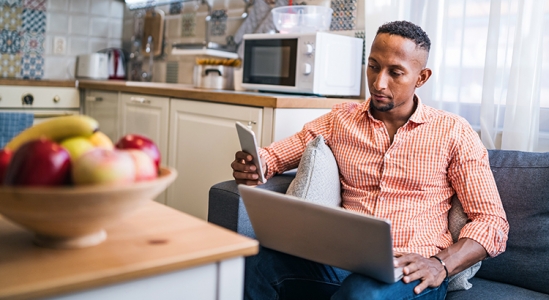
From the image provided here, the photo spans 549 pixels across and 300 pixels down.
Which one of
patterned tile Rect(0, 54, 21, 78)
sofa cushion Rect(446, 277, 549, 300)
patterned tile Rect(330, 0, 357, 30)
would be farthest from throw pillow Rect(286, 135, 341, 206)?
patterned tile Rect(0, 54, 21, 78)

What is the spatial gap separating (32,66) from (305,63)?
230 cm

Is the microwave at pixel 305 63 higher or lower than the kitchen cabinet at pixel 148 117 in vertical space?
higher

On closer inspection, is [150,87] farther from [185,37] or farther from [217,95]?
[185,37]

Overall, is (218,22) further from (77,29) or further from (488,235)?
(488,235)

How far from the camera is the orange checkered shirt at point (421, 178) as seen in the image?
1.57 meters

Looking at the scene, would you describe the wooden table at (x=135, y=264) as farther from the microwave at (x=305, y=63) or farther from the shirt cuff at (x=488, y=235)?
the microwave at (x=305, y=63)

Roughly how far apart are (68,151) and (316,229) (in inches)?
26.8

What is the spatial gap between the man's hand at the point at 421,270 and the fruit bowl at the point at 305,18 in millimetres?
1610

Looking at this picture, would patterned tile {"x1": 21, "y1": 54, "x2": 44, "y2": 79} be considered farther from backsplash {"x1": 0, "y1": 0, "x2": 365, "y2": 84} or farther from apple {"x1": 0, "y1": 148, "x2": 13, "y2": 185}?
apple {"x1": 0, "y1": 148, "x2": 13, "y2": 185}

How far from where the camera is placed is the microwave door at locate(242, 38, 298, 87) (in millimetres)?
2518

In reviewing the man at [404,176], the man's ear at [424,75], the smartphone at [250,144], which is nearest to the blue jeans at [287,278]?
the man at [404,176]

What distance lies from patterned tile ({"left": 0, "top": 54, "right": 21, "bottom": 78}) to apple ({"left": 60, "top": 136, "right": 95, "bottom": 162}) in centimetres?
345

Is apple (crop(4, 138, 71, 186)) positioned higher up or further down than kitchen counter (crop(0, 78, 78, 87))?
further down

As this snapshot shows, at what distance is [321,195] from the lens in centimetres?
168
